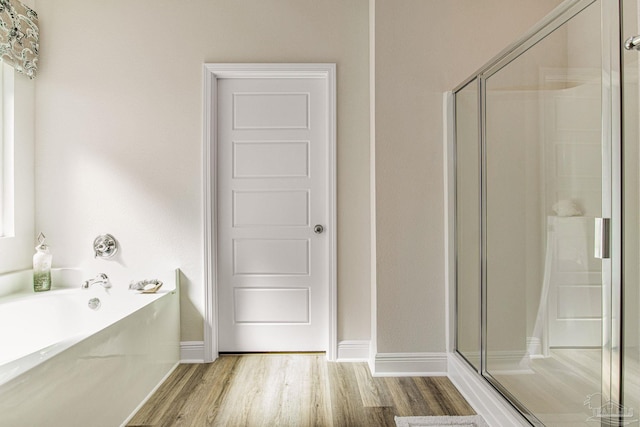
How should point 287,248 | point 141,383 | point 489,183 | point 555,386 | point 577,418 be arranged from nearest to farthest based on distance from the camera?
point 577,418 < point 555,386 < point 489,183 < point 141,383 < point 287,248

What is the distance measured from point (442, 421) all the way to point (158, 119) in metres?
2.46

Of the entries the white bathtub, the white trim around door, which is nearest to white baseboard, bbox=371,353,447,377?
the white trim around door

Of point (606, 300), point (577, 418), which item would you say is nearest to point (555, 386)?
point (577, 418)

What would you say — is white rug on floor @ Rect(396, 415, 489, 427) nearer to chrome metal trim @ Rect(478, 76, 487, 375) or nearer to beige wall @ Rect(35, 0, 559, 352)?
chrome metal trim @ Rect(478, 76, 487, 375)

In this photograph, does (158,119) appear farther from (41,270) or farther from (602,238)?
(602,238)

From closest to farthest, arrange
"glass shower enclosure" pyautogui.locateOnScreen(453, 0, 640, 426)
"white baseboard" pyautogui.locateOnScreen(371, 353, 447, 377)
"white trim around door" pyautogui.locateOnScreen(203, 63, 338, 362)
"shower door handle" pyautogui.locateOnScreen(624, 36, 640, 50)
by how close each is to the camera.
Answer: "shower door handle" pyautogui.locateOnScreen(624, 36, 640, 50) → "glass shower enclosure" pyautogui.locateOnScreen(453, 0, 640, 426) → "white baseboard" pyautogui.locateOnScreen(371, 353, 447, 377) → "white trim around door" pyautogui.locateOnScreen(203, 63, 338, 362)

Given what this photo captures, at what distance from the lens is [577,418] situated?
138 centimetres

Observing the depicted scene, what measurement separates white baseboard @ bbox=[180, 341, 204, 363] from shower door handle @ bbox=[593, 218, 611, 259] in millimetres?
2386

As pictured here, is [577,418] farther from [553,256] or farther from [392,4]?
[392,4]

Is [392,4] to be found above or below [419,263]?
above

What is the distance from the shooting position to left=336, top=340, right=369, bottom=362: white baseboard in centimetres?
282

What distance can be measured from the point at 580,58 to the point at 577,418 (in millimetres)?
1161

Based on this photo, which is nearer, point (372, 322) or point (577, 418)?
point (577, 418)

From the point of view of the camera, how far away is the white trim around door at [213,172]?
279 centimetres
